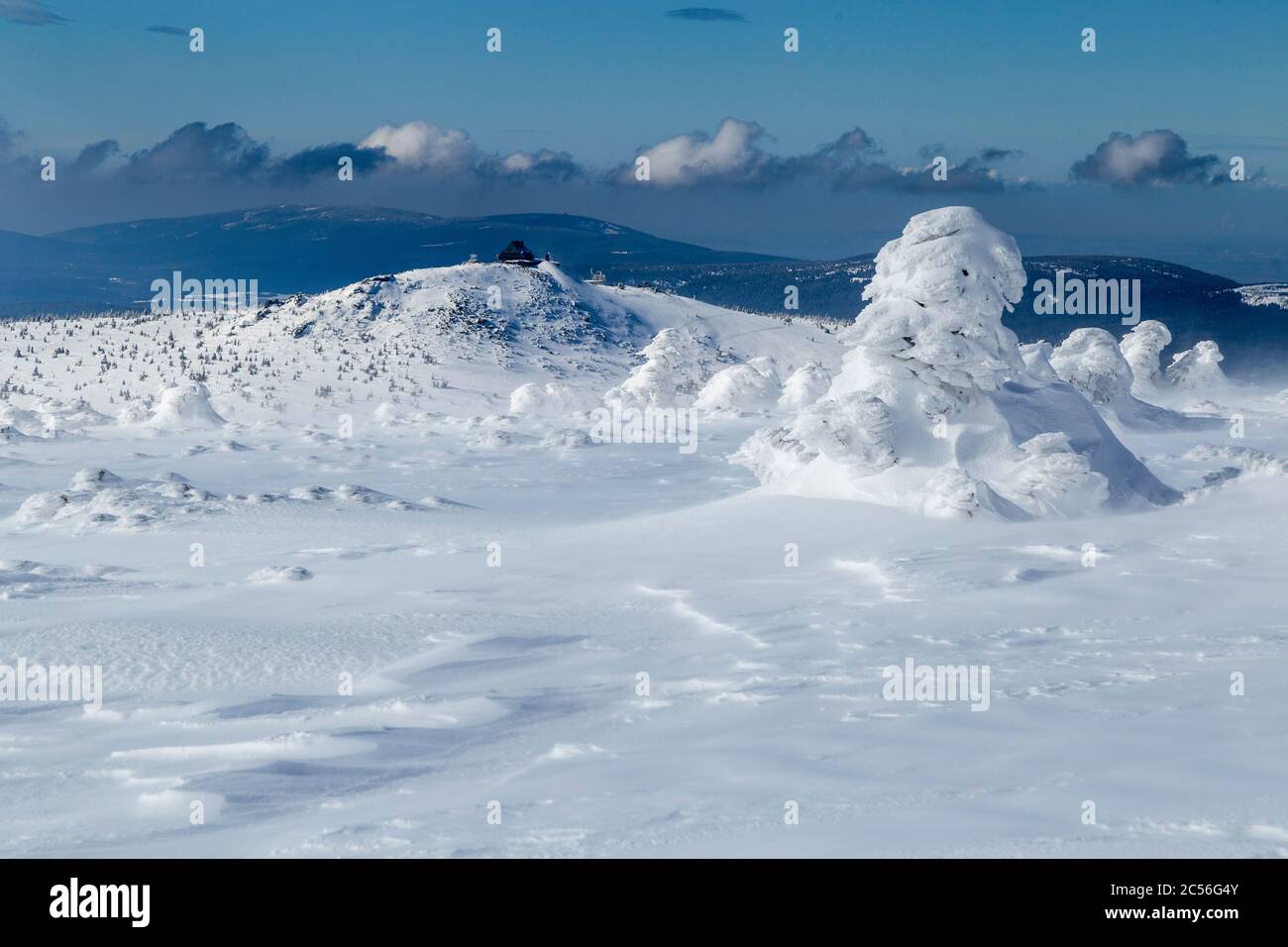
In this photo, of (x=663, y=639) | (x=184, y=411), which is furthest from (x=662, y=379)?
(x=663, y=639)

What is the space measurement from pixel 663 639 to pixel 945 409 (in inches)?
378

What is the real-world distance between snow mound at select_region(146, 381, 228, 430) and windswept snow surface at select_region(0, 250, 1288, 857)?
2.45 m

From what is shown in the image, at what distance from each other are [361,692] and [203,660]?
5.20 ft

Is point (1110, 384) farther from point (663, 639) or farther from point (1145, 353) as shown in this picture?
point (663, 639)

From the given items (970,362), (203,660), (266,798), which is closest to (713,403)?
(970,362)

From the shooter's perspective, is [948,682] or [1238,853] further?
[948,682]

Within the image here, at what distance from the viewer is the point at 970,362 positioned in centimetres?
1767

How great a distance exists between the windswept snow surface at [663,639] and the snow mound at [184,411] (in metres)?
2.45

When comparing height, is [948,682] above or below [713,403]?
below

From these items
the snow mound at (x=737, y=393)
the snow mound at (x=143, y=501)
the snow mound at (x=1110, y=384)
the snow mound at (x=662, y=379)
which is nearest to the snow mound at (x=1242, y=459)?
the snow mound at (x=1110, y=384)

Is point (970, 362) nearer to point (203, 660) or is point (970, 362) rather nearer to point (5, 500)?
point (203, 660)

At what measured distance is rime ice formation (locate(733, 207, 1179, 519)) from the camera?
1731 centimetres

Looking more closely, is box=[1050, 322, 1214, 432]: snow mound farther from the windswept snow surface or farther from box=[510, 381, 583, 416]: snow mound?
box=[510, 381, 583, 416]: snow mound

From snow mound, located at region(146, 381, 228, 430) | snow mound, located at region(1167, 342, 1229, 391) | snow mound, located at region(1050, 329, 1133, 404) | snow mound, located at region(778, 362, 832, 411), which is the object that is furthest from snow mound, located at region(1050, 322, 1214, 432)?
snow mound, located at region(146, 381, 228, 430)
